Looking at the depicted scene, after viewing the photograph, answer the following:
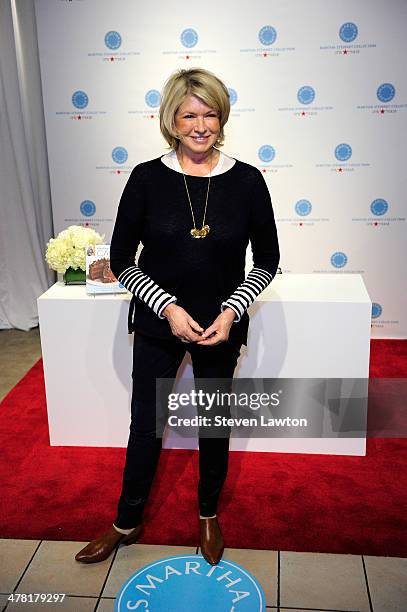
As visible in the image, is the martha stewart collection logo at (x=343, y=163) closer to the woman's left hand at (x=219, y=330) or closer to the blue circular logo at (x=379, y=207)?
the blue circular logo at (x=379, y=207)

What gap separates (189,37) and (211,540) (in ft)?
9.60

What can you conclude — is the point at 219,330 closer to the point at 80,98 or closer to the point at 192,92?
the point at 192,92

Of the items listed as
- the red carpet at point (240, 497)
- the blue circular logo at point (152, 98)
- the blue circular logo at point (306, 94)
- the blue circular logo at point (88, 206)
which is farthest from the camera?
the blue circular logo at point (88, 206)

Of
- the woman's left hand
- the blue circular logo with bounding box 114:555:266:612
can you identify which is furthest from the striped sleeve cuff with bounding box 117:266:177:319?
the blue circular logo with bounding box 114:555:266:612

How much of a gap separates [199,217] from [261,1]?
8.06ft

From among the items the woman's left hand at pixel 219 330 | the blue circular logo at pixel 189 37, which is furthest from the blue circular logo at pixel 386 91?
the woman's left hand at pixel 219 330

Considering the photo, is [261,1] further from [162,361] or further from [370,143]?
[162,361]

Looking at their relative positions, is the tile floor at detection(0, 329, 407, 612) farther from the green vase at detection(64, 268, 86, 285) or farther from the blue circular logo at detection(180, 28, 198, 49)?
the blue circular logo at detection(180, 28, 198, 49)

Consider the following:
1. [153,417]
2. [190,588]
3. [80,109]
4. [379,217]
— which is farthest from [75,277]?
[379,217]

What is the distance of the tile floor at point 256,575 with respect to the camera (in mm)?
2215

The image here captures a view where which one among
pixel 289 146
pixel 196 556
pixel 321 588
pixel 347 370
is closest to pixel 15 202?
pixel 289 146

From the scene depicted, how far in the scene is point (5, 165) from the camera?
4.70m

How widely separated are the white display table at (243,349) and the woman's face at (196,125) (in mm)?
960

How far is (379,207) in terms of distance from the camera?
4.32m
